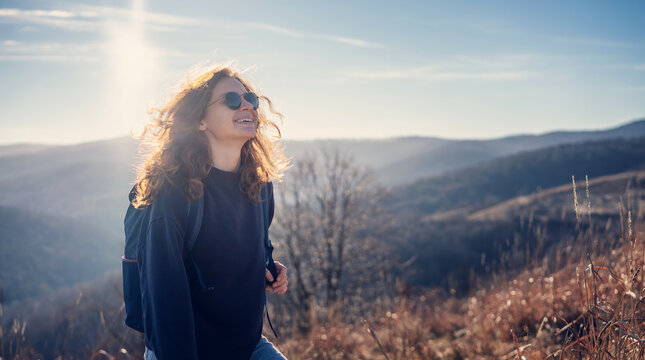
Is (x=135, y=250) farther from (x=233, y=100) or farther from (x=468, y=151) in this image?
(x=468, y=151)

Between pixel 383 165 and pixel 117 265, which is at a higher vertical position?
pixel 383 165

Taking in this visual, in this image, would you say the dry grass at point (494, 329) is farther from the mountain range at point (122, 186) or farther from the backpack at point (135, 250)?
the mountain range at point (122, 186)

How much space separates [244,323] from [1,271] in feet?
157

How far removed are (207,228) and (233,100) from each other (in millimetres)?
609

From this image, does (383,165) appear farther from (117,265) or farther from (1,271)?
(1,271)

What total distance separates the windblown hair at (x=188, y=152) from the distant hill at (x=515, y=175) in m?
53.8

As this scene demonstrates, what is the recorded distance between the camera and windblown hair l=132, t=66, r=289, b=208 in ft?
5.22

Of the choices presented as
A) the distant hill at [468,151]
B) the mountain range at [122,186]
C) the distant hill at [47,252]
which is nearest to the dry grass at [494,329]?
the mountain range at [122,186]

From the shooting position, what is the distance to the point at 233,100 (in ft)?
6.07

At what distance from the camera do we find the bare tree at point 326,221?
22016mm

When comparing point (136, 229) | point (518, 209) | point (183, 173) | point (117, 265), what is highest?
point (183, 173)

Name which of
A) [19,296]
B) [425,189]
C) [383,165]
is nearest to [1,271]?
[19,296]

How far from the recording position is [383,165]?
10788 cm

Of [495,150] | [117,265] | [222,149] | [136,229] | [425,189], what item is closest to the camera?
[136,229]
